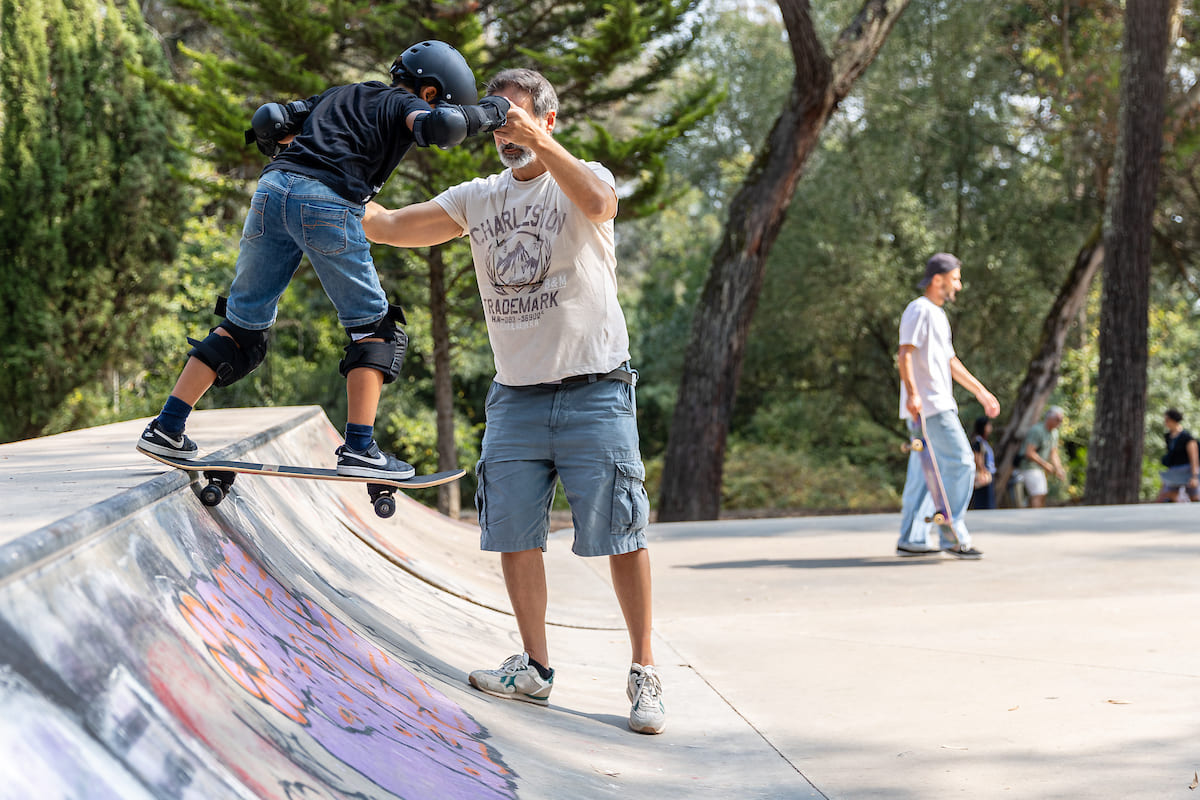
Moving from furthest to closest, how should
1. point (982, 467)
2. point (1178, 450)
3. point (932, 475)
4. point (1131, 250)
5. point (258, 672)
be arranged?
point (1131, 250) < point (1178, 450) < point (982, 467) < point (932, 475) < point (258, 672)

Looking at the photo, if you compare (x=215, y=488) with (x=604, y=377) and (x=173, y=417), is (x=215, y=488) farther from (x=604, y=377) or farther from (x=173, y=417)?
(x=604, y=377)

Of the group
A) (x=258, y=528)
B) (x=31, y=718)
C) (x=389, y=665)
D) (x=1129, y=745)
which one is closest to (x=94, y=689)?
(x=31, y=718)

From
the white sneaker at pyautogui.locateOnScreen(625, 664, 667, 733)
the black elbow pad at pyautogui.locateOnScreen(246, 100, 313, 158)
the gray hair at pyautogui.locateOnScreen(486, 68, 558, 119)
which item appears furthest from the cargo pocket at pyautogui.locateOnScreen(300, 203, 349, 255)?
the white sneaker at pyautogui.locateOnScreen(625, 664, 667, 733)

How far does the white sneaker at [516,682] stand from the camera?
3.39 m

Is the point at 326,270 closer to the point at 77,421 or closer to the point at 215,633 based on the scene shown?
the point at 215,633

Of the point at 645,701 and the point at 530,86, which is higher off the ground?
the point at 530,86

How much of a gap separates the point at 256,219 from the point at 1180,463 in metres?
11.8

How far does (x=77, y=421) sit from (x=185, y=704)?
13.9m

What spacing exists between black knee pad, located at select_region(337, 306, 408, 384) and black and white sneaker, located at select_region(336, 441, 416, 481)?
0.26 metres

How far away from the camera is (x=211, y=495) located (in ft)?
10.5

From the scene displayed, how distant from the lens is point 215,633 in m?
2.42

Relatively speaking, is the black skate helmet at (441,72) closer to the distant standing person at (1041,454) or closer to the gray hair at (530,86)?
the gray hair at (530,86)

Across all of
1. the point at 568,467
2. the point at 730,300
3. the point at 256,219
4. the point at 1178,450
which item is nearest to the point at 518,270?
the point at 568,467

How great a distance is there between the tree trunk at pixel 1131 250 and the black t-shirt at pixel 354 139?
449 inches
